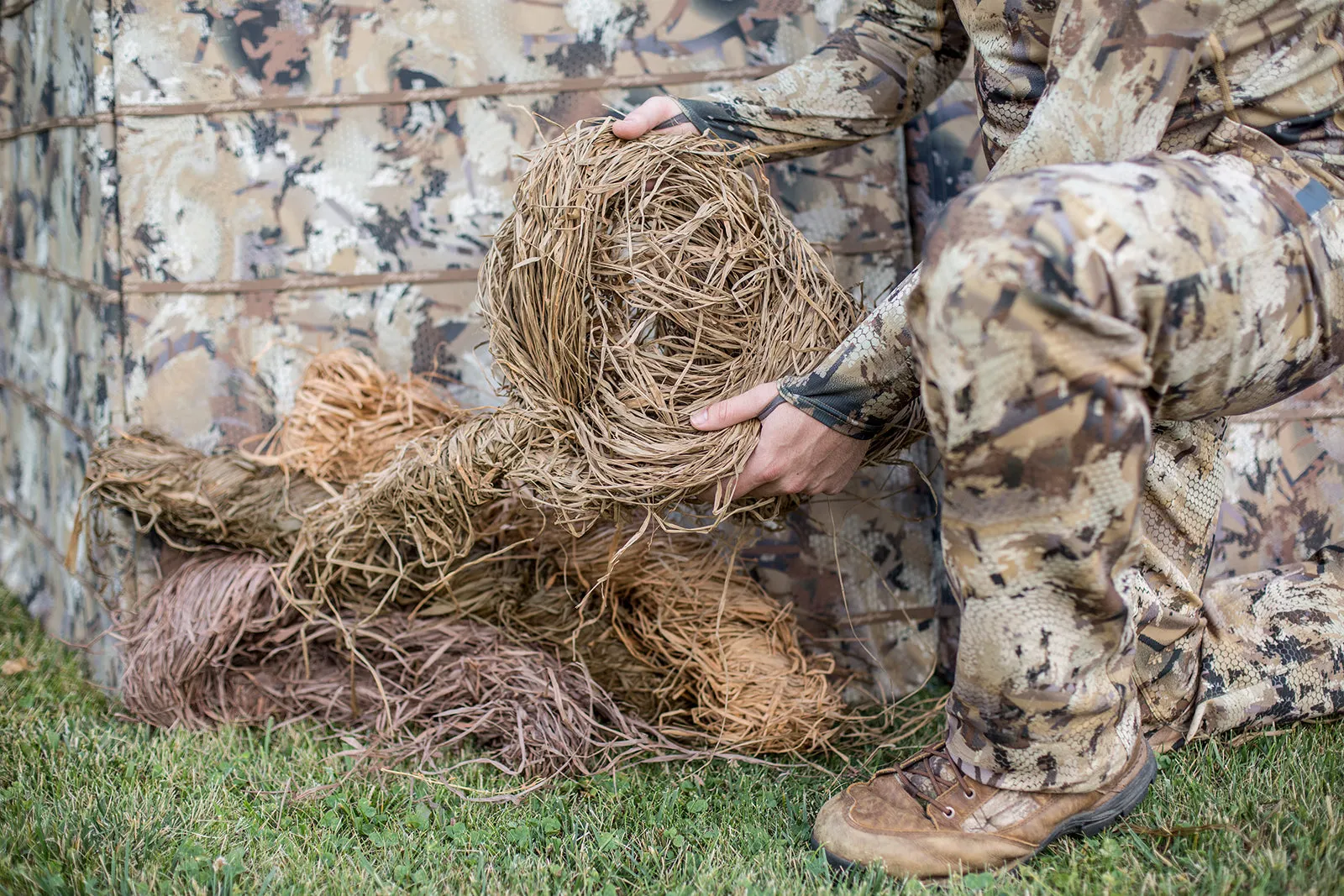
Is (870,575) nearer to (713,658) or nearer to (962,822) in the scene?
(713,658)

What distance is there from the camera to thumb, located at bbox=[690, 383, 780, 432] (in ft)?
4.97

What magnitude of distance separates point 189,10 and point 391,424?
35.3 inches

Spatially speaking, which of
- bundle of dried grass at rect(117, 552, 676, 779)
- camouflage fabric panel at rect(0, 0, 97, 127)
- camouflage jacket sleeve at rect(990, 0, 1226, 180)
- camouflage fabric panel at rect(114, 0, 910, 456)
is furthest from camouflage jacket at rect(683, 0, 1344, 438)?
camouflage fabric panel at rect(0, 0, 97, 127)

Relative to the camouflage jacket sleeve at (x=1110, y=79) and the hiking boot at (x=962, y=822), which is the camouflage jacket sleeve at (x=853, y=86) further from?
the hiking boot at (x=962, y=822)

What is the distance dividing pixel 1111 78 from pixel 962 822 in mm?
996

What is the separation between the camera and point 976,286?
116cm

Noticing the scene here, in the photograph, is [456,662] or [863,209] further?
[863,209]

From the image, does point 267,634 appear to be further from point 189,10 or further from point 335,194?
point 189,10

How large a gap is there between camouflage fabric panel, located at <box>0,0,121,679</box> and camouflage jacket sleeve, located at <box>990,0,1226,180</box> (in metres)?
1.72

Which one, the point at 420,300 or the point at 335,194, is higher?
the point at 335,194

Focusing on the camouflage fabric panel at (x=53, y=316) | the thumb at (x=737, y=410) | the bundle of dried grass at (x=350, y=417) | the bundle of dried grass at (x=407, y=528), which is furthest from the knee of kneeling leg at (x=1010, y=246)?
the camouflage fabric panel at (x=53, y=316)

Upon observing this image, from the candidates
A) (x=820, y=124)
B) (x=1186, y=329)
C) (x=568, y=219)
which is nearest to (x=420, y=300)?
(x=568, y=219)

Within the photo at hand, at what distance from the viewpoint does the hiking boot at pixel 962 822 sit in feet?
4.56

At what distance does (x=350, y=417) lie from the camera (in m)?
1.99
